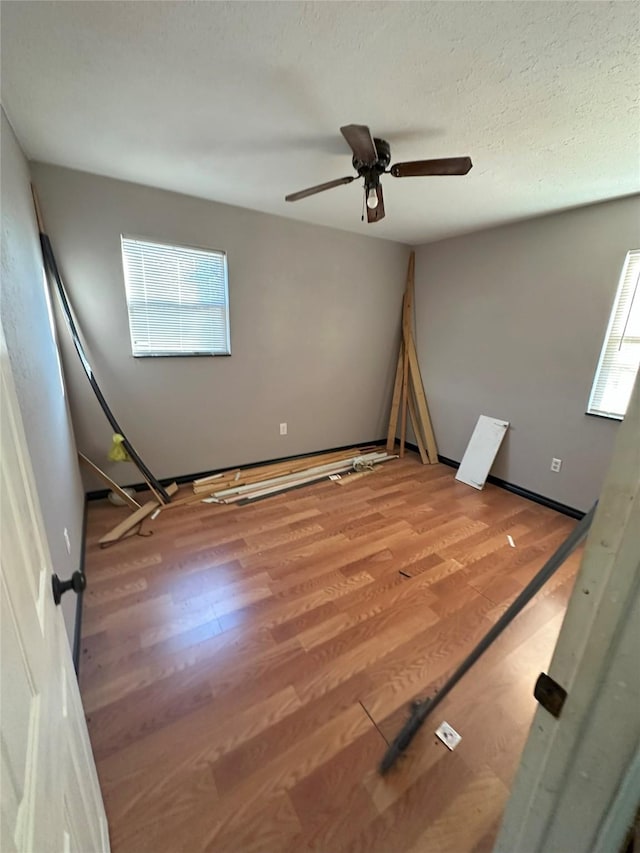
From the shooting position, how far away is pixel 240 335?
309 centimetres

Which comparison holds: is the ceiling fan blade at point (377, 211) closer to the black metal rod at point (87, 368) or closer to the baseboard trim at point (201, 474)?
the black metal rod at point (87, 368)

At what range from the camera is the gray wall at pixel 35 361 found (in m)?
1.27

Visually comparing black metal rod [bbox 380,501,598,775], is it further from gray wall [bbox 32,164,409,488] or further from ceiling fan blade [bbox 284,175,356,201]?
gray wall [bbox 32,164,409,488]

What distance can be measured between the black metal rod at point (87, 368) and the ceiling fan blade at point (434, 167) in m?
2.19

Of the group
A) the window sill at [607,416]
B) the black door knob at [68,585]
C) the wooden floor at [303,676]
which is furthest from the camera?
the window sill at [607,416]

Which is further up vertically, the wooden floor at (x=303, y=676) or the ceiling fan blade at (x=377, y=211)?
the ceiling fan blade at (x=377, y=211)

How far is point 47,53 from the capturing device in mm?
1261

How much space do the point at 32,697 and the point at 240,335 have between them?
289 centimetres

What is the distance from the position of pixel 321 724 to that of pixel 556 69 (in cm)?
262

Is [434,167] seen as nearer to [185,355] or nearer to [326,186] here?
[326,186]

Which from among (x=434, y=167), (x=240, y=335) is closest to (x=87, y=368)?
(x=240, y=335)

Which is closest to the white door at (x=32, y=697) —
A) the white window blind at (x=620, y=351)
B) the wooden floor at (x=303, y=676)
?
the wooden floor at (x=303, y=676)

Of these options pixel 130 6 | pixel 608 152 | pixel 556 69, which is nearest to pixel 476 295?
pixel 608 152

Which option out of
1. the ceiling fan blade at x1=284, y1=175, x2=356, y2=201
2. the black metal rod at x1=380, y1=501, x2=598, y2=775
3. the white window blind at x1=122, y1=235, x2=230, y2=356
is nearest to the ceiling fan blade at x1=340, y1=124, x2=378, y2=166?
the ceiling fan blade at x1=284, y1=175, x2=356, y2=201
